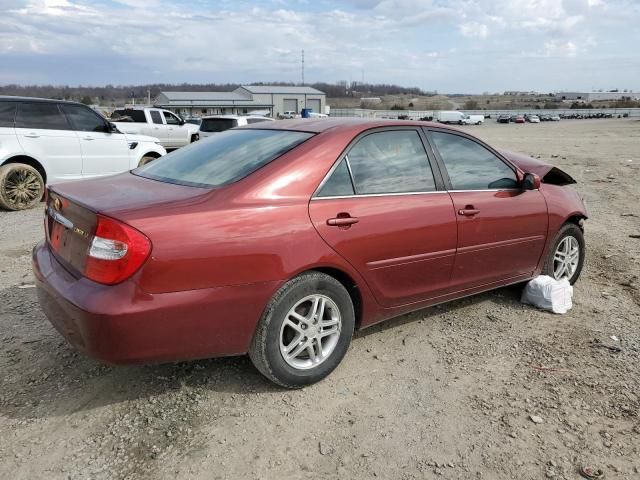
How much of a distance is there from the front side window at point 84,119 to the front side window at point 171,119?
964 centimetres

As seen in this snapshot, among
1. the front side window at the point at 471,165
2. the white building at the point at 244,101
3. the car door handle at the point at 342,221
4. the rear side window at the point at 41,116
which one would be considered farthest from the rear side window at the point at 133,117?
the white building at the point at 244,101

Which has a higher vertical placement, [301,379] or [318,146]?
[318,146]

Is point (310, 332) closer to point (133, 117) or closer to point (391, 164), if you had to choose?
point (391, 164)

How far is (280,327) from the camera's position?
3049 millimetres

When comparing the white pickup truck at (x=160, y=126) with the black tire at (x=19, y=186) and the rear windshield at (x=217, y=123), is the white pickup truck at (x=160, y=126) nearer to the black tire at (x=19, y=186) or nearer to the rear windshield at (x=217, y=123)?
the rear windshield at (x=217, y=123)

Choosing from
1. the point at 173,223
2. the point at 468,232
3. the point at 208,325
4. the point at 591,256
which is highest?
the point at 173,223

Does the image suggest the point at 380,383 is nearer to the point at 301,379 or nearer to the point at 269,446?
the point at 301,379

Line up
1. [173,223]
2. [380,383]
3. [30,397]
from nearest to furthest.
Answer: [173,223] < [30,397] < [380,383]

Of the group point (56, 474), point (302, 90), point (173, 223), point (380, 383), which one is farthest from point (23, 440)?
point (302, 90)

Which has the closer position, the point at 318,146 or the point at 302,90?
the point at 318,146

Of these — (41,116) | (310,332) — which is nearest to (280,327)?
(310,332)

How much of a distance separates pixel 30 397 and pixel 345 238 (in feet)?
6.80

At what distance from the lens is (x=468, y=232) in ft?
12.9

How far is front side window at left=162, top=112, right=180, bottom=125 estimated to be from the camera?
19111mm
